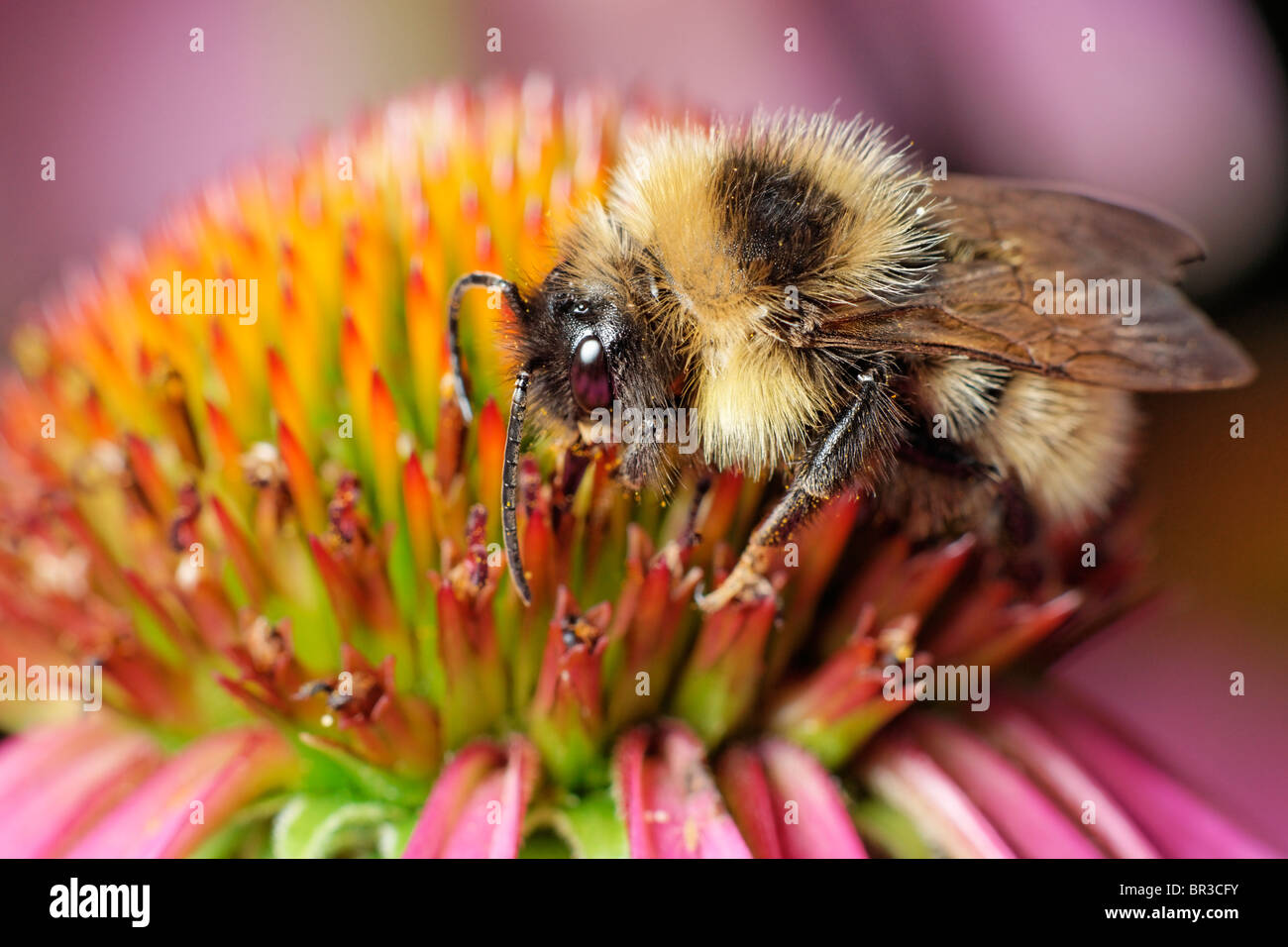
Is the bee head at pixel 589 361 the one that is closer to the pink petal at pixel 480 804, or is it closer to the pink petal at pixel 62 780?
the pink petal at pixel 480 804

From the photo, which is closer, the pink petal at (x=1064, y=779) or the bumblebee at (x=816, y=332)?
the bumblebee at (x=816, y=332)

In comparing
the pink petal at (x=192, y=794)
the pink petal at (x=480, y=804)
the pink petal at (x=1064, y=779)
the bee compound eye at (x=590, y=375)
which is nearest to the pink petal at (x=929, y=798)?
the pink petal at (x=1064, y=779)

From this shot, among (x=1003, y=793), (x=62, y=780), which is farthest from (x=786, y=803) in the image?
(x=62, y=780)

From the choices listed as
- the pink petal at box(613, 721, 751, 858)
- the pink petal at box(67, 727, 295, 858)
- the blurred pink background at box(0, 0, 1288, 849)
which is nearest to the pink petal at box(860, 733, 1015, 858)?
the pink petal at box(613, 721, 751, 858)

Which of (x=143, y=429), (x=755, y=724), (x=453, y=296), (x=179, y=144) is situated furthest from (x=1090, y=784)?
(x=179, y=144)

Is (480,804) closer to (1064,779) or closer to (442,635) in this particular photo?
(442,635)

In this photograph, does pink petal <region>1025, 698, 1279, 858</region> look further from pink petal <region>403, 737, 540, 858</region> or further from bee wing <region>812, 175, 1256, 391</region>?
pink petal <region>403, 737, 540, 858</region>
